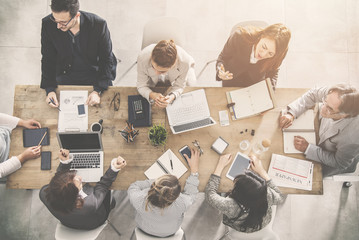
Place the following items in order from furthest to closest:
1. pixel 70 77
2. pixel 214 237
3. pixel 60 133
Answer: pixel 214 237 → pixel 70 77 → pixel 60 133

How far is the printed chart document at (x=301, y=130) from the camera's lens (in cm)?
217

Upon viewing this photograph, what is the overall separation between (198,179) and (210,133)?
1.31 feet

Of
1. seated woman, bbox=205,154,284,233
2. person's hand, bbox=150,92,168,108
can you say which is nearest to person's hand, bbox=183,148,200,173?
seated woman, bbox=205,154,284,233

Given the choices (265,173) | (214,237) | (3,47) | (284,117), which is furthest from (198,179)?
(3,47)

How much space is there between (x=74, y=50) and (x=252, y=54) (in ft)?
5.23

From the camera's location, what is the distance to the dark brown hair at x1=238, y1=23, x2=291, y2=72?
6.91ft

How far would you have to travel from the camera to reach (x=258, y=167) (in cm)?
208

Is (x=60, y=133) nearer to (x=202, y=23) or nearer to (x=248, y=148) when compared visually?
(x=248, y=148)

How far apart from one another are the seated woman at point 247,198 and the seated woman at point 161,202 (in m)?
0.19

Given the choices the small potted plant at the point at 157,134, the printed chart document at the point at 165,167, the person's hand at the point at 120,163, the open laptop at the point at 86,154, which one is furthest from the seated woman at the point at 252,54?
the open laptop at the point at 86,154

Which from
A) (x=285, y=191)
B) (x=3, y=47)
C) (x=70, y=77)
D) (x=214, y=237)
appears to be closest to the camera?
(x=285, y=191)

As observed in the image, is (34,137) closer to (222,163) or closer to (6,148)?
(6,148)

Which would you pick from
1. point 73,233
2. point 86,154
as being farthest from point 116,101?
point 73,233

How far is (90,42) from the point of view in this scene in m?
2.17
